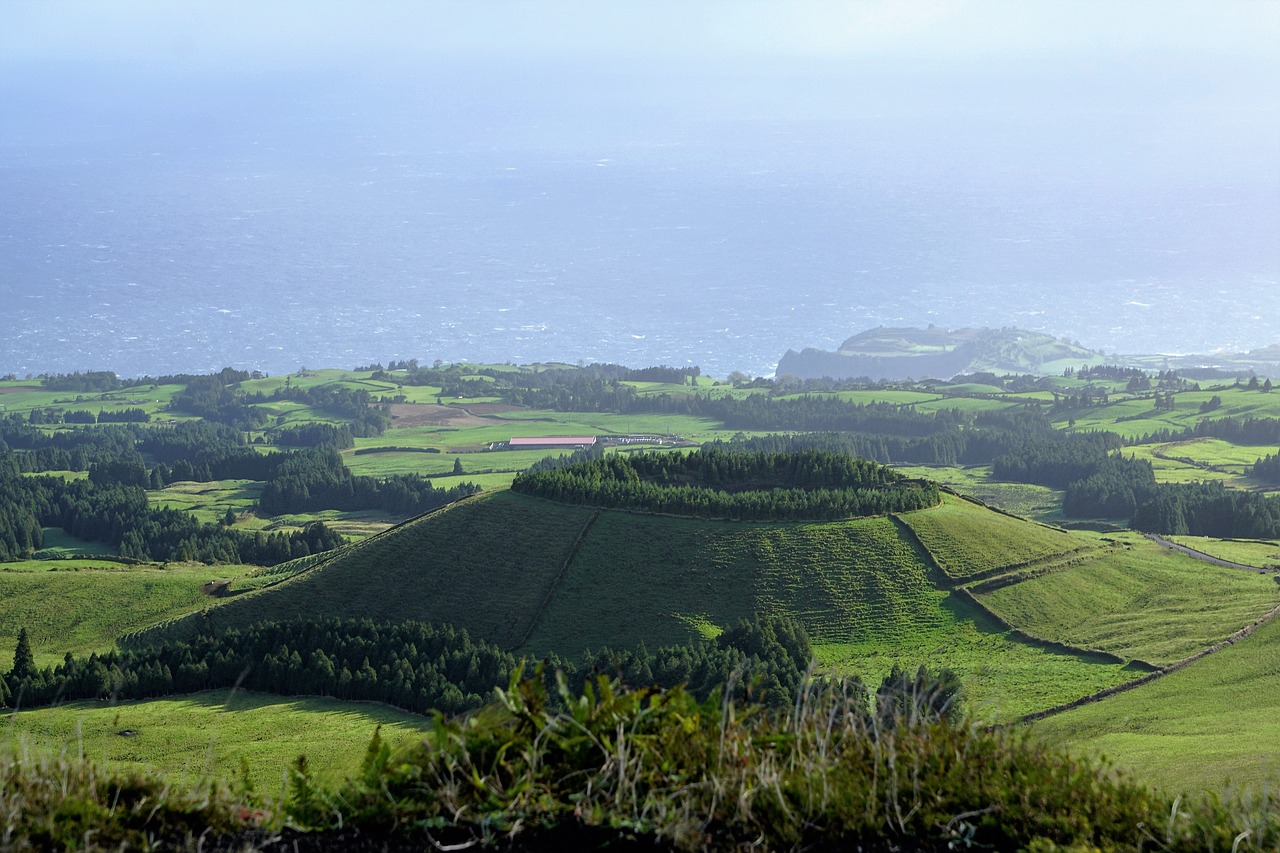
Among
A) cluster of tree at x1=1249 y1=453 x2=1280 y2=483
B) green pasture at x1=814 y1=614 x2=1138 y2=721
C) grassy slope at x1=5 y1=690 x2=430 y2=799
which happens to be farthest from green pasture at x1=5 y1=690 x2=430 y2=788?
cluster of tree at x1=1249 y1=453 x2=1280 y2=483

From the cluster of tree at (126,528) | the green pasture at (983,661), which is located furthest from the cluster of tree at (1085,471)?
the cluster of tree at (126,528)

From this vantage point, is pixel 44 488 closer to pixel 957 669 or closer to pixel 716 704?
pixel 957 669

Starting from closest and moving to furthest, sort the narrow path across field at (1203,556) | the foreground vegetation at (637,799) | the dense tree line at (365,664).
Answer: the foreground vegetation at (637,799) < the dense tree line at (365,664) < the narrow path across field at (1203,556)

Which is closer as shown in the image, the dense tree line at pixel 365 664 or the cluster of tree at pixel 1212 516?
the dense tree line at pixel 365 664

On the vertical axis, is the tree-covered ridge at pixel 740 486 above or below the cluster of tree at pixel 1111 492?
above

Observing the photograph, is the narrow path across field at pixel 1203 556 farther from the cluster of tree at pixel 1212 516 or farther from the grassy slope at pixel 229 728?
the grassy slope at pixel 229 728

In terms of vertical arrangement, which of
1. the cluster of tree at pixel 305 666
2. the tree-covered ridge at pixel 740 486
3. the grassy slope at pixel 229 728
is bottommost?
the grassy slope at pixel 229 728
